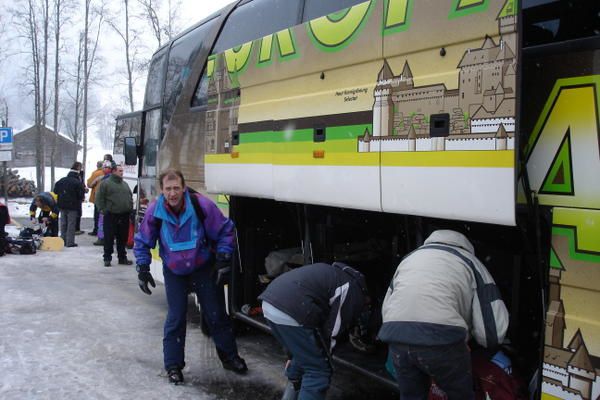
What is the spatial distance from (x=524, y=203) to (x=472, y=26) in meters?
0.86

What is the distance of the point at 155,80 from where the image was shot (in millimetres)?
6785

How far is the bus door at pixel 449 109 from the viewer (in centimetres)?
242

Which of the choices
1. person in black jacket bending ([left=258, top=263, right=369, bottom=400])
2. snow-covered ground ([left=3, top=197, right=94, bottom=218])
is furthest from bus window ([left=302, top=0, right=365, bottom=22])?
snow-covered ground ([left=3, top=197, right=94, bottom=218])

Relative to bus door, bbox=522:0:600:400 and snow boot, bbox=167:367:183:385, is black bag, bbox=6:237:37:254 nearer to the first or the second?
snow boot, bbox=167:367:183:385

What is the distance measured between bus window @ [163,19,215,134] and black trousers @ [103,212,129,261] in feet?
11.3

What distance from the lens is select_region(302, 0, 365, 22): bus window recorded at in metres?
3.71

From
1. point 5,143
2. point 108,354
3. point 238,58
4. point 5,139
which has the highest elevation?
point 5,139

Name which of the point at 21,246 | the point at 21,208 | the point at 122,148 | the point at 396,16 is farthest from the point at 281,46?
the point at 21,208

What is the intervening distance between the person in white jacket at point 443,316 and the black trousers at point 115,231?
747 cm

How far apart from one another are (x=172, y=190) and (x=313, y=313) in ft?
5.40

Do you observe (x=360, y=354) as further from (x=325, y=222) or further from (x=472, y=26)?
(x=472, y=26)

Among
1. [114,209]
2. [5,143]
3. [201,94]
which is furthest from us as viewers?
[5,143]

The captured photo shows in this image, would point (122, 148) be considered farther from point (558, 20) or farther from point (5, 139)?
point (558, 20)

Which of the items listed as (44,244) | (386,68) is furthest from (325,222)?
(44,244)
